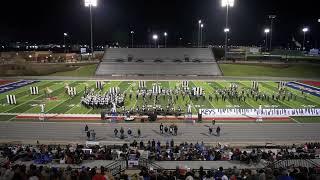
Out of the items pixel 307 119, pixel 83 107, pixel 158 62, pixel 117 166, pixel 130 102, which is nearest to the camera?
pixel 117 166

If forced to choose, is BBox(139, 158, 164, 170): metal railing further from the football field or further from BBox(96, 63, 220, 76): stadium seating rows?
BBox(96, 63, 220, 76): stadium seating rows

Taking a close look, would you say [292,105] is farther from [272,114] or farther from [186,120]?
[186,120]

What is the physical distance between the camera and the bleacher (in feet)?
175

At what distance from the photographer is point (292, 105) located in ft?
98.0

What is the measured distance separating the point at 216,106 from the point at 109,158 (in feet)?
53.0

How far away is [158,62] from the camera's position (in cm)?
5859

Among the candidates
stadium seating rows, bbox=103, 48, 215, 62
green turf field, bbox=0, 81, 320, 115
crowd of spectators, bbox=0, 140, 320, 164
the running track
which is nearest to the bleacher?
stadium seating rows, bbox=103, 48, 215, 62

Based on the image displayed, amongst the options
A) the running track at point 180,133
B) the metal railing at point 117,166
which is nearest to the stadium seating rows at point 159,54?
the running track at point 180,133

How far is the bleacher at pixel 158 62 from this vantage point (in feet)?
175

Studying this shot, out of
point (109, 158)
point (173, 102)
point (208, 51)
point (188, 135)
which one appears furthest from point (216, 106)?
point (208, 51)

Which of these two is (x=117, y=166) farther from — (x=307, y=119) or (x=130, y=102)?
(x=130, y=102)

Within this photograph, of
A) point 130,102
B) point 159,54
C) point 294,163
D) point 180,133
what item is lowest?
point 180,133

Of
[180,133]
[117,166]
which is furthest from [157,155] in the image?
[180,133]

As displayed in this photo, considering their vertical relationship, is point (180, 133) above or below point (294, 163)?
below
